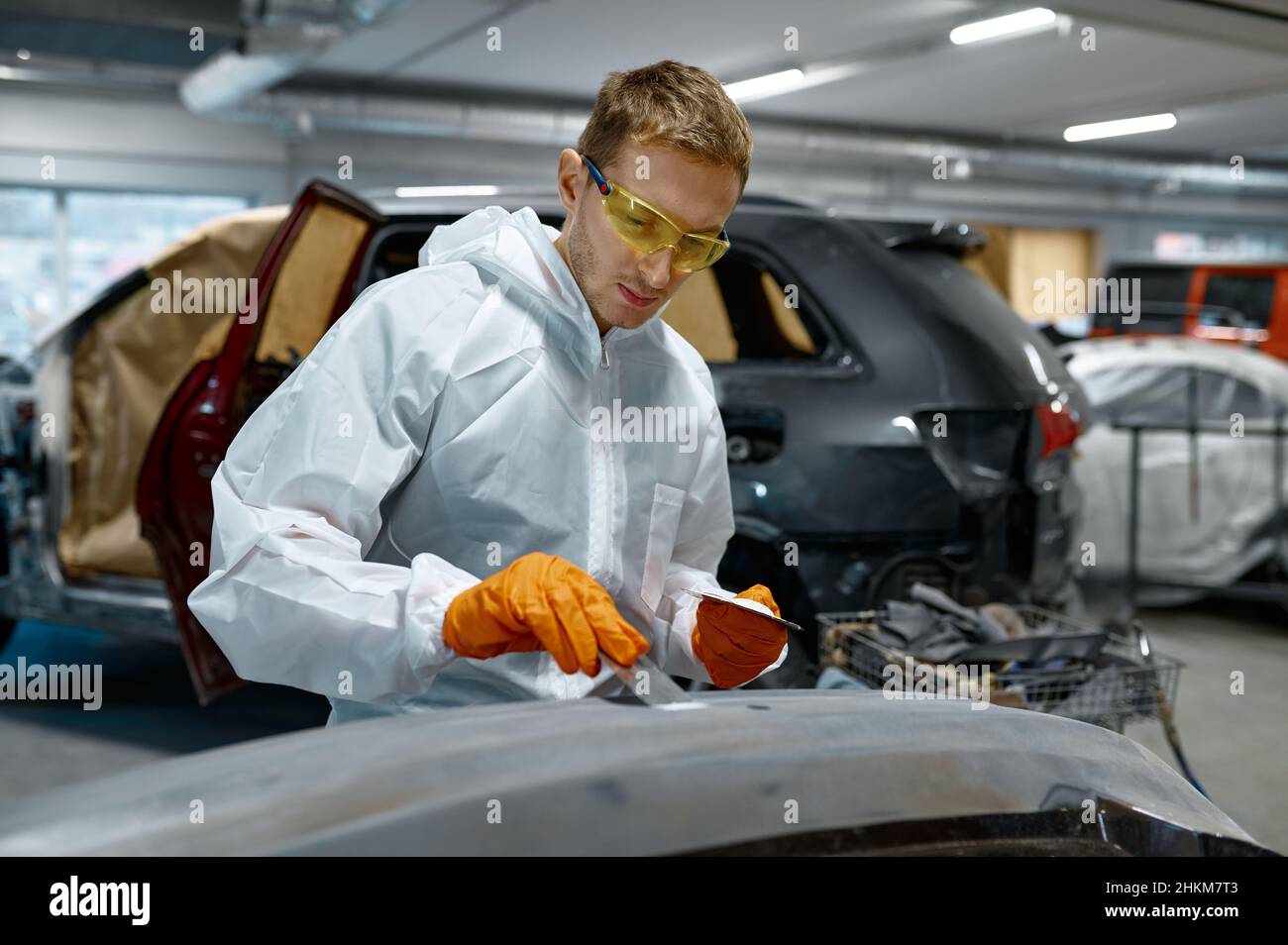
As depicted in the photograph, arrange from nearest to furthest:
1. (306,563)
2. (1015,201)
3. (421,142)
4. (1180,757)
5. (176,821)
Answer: (176,821)
(306,563)
(1180,757)
(421,142)
(1015,201)

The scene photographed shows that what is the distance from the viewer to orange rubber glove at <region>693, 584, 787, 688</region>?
1.18m

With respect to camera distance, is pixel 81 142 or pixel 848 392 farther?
pixel 81 142

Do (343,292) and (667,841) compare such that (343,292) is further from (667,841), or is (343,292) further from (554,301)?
(667,841)

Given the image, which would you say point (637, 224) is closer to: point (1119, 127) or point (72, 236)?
point (72, 236)

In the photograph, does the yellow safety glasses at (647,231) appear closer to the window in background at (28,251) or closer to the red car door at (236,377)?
the red car door at (236,377)

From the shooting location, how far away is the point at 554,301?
1239mm

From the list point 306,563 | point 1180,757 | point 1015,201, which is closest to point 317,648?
point 306,563

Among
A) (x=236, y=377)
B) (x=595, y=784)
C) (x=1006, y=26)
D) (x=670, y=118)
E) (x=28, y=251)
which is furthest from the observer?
(x=28, y=251)

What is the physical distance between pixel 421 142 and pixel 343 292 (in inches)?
324

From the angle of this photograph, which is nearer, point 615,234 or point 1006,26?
point 615,234

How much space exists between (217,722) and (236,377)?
3.83 ft

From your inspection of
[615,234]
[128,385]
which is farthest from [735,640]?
[128,385]

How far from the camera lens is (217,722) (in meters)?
3.27

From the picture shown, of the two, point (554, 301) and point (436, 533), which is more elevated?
point (554, 301)
